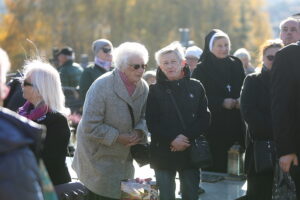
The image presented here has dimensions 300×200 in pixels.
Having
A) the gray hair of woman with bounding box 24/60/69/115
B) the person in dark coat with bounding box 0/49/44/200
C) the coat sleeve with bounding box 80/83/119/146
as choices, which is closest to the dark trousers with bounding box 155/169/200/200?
the coat sleeve with bounding box 80/83/119/146

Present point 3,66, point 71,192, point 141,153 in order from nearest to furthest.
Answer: point 3,66 < point 71,192 < point 141,153

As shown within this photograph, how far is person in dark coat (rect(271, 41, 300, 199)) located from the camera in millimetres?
4848

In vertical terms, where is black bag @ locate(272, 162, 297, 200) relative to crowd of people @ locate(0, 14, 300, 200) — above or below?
below

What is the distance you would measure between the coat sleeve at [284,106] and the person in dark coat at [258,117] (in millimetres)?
1216

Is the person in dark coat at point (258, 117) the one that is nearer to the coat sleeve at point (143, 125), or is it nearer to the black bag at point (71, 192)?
the coat sleeve at point (143, 125)

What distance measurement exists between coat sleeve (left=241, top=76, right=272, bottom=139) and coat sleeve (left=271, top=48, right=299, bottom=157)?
1203 millimetres

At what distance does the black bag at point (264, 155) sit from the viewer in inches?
237

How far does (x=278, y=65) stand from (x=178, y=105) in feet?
3.62

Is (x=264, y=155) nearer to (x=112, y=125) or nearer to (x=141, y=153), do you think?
(x=141, y=153)

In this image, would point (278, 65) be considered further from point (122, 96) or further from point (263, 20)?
point (263, 20)

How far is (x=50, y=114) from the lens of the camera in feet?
15.6

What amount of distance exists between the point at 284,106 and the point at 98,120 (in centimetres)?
163

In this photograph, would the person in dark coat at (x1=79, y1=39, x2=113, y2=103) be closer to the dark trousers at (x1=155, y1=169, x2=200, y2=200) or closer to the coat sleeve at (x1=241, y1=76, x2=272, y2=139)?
the coat sleeve at (x1=241, y1=76, x2=272, y2=139)

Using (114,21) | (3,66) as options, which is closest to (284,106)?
(3,66)
